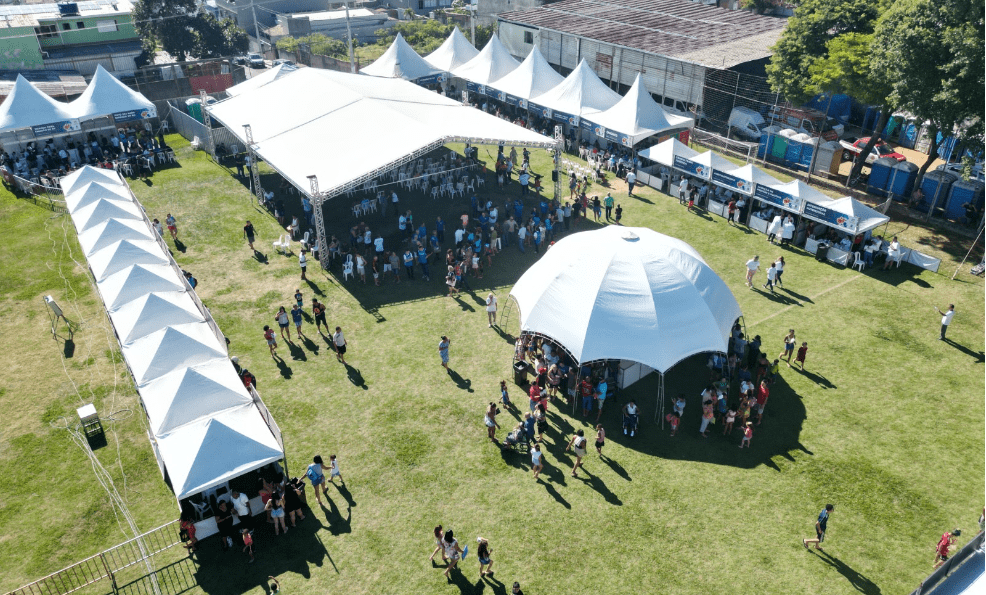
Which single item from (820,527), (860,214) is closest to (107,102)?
(860,214)

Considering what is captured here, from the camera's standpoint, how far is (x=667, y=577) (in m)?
12.9

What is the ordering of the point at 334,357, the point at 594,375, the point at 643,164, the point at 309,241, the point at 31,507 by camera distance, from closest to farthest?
the point at 31,507, the point at 594,375, the point at 334,357, the point at 309,241, the point at 643,164

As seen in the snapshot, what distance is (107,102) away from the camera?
108ft

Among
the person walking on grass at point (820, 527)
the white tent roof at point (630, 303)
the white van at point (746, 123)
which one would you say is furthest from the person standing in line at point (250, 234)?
the white van at point (746, 123)

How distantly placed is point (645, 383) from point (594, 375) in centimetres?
165

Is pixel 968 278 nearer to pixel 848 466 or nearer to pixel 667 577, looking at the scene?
pixel 848 466

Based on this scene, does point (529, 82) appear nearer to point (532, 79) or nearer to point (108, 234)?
point (532, 79)

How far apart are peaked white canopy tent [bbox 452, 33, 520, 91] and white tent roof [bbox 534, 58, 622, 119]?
6129 mm

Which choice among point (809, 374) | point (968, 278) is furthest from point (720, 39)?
point (809, 374)

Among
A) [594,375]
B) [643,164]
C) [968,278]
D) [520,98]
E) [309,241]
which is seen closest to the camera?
[594,375]

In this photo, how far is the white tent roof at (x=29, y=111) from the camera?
1218 inches

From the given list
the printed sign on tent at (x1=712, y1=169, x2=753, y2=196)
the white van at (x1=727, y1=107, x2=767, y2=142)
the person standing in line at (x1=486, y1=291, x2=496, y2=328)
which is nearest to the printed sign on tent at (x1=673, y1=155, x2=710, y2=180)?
the printed sign on tent at (x1=712, y1=169, x2=753, y2=196)

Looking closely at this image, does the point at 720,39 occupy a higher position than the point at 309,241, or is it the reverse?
the point at 720,39

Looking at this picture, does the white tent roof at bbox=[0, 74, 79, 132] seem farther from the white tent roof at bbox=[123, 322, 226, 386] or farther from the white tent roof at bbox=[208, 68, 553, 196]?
the white tent roof at bbox=[123, 322, 226, 386]
